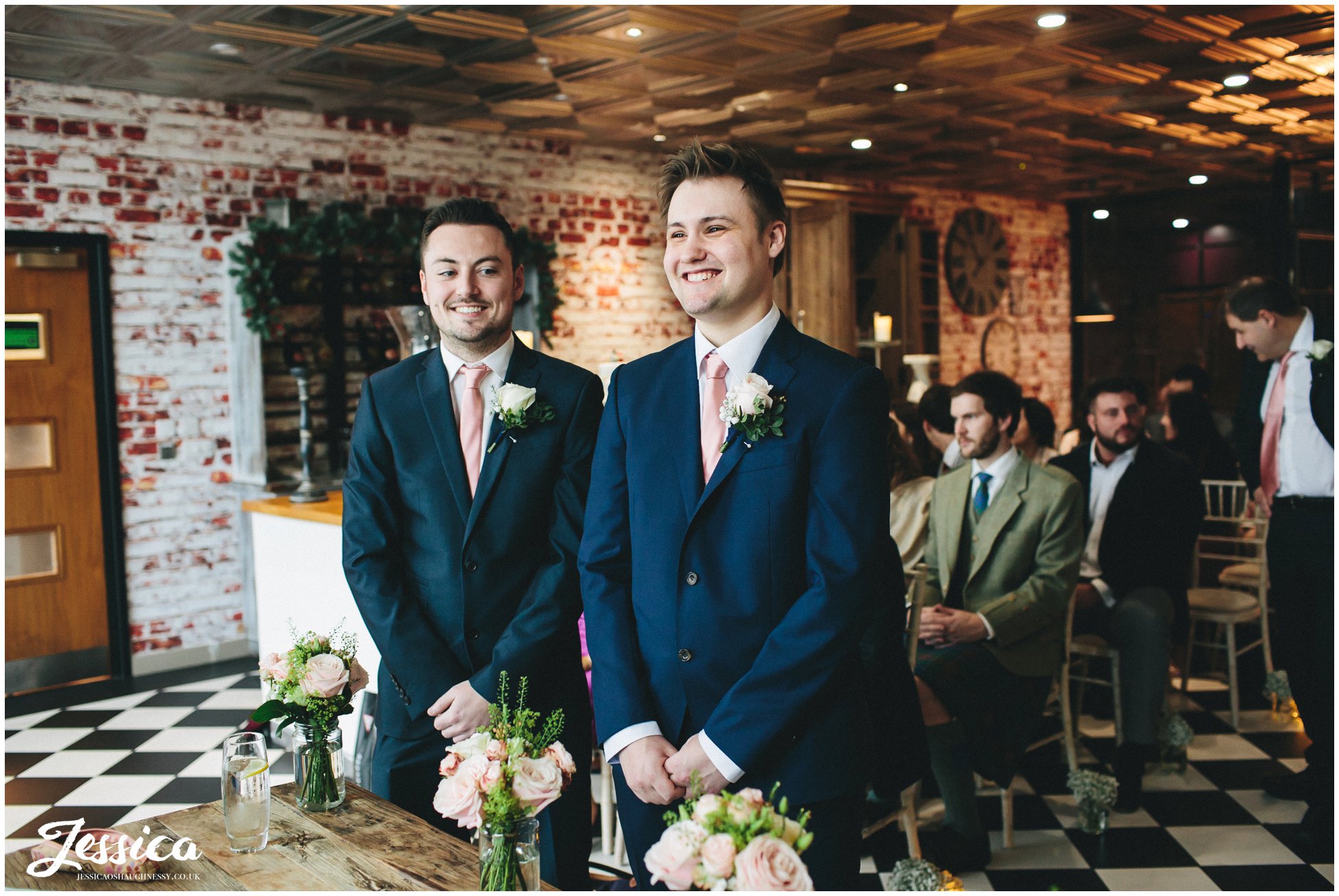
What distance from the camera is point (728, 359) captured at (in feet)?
6.05

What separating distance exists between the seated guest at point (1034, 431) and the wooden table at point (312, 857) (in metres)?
3.59

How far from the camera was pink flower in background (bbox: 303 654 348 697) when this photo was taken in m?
1.92

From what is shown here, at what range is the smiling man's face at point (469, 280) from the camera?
2.14 metres

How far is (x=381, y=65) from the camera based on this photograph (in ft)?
17.4

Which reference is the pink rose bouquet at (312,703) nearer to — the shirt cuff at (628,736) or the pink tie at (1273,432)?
the shirt cuff at (628,736)

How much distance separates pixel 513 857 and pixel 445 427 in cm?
101

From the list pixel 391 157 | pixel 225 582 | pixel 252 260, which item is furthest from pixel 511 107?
pixel 225 582

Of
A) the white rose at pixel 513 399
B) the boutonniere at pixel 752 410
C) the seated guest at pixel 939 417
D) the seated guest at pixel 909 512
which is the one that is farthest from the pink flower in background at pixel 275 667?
the seated guest at pixel 939 417

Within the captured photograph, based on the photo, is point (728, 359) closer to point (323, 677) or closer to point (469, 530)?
point (469, 530)

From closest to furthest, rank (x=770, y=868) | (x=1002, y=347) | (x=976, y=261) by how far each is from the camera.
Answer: (x=770, y=868)
(x=976, y=261)
(x=1002, y=347)

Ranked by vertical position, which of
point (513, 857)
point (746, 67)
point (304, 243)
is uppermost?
point (746, 67)

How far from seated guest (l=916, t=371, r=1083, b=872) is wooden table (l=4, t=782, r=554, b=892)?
181cm

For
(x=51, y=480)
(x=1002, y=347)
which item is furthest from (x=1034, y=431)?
(x=1002, y=347)

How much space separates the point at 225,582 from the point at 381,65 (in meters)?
3.05
